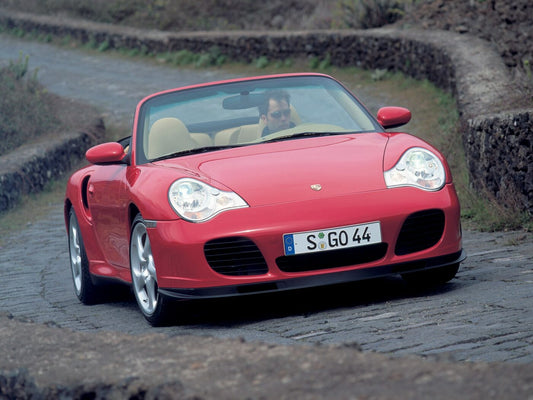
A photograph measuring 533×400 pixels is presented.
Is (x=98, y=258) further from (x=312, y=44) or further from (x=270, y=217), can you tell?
(x=312, y=44)

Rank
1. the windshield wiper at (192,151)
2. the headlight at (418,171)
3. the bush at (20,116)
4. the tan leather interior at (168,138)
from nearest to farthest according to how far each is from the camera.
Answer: the headlight at (418,171)
the windshield wiper at (192,151)
the tan leather interior at (168,138)
the bush at (20,116)

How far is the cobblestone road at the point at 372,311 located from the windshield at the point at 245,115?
3.34 feet

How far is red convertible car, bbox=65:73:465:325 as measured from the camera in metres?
5.56

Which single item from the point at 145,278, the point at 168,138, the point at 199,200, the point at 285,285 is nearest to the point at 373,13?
the point at 168,138

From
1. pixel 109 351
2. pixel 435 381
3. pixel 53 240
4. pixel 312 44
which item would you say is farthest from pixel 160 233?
pixel 312 44

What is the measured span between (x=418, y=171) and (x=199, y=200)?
1.26m

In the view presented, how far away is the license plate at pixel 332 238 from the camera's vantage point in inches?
218

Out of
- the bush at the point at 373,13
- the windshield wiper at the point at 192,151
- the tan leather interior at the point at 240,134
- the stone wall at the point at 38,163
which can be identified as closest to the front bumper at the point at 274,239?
the windshield wiper at the point at 192,151

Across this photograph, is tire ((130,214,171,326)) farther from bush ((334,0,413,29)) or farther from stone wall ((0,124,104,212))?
bush ((334,0,413,29))

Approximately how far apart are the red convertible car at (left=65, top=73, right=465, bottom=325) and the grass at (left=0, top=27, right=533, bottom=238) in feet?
8.61

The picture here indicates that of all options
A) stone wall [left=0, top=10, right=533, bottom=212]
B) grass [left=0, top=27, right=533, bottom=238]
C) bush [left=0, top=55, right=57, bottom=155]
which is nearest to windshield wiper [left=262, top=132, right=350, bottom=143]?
stone wall [left=0, top=10, right=533, bottom=212]

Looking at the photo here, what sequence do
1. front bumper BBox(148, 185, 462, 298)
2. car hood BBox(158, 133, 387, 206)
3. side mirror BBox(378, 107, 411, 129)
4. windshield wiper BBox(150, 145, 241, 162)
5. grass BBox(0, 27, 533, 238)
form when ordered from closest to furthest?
front bumper BBox(148, 185, 462, 298) → car hood BBox(158, 133, 387, 206) → windshield wiper BBox(150, 145, 241, 162) → side mirror BBox(378, 107, 411, 129) → grass BBox(0, 27, 533, 238)

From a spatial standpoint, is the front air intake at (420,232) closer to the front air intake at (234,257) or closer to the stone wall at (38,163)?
the front air intake at (234,257)

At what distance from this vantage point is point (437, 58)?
16.5 metres
